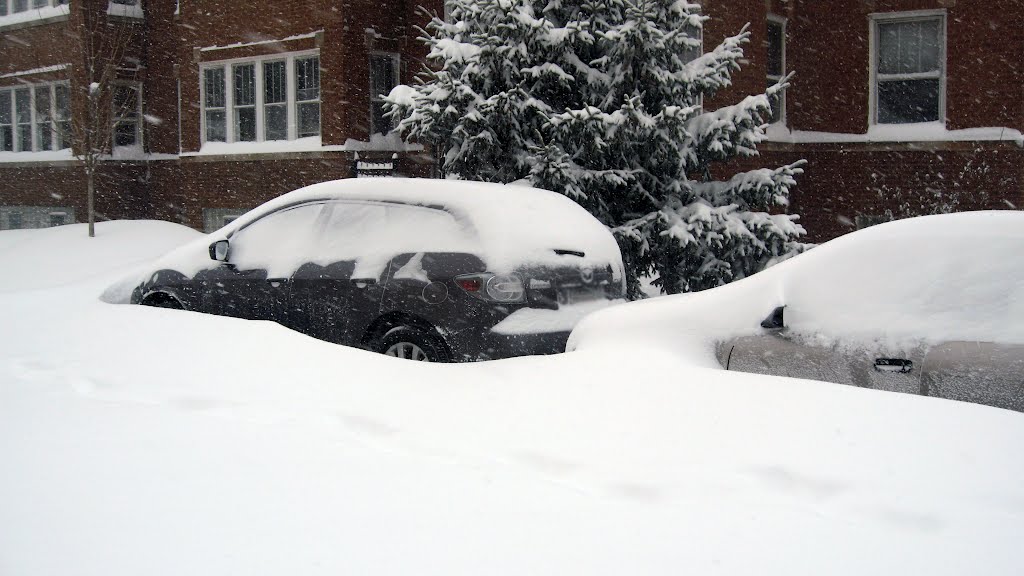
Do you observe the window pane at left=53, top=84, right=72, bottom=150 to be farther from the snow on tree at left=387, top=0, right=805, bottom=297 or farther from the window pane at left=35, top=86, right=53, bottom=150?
the snow on tree at left=387, top=0, right=805, bottom=297

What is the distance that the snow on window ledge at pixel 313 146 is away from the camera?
1541 centimetres

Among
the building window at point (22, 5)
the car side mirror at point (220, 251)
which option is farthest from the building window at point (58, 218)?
the car side mirror at point (220, 251)

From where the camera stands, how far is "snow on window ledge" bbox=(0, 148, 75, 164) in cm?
2061

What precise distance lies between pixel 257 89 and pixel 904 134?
11.3 metres

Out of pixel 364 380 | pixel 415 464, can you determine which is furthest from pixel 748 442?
pixel 364 380

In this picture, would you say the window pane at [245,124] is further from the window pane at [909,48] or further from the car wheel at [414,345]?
the car wheel at [414,345]

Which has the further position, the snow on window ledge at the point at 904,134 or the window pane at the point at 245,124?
the window pane at the point at 245,124

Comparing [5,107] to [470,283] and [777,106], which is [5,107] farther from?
[470,283]

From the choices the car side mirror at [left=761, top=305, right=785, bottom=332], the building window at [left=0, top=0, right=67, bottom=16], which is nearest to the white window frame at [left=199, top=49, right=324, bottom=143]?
the building window at [left=0, top=0, right=67, bottom=16]

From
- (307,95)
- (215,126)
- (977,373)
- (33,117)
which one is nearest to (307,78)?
(307,95)

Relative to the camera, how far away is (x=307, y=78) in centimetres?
1602

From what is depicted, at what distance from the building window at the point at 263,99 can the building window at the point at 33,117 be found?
465 centimetres

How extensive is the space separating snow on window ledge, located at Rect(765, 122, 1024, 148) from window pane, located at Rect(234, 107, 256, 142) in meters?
9.48

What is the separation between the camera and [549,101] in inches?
400
